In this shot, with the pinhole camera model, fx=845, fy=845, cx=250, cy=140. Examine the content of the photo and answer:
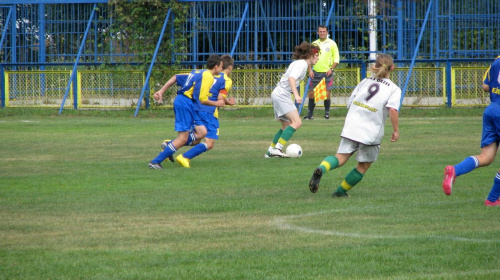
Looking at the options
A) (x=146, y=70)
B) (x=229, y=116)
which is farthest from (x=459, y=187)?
(x=146, y=70)

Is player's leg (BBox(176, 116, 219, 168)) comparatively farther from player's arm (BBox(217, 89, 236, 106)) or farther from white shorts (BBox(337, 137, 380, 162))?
white shorts (BBox(337, 137, 380, 162))

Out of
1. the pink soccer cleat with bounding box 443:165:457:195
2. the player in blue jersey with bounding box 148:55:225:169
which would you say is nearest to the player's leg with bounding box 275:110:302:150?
the player in blue jersey with bounding box 148:55:225:169

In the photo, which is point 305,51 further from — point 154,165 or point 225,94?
point 154,165

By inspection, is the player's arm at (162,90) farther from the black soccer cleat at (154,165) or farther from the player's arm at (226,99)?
the black soccer cleat at (154,165)

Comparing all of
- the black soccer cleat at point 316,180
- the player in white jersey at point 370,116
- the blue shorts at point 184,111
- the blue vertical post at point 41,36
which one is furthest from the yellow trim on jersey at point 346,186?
the blue vertical post at point 41,36

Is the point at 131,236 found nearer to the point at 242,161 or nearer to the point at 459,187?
the point at 459,187

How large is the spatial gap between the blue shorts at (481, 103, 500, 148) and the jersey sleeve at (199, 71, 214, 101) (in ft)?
14.1

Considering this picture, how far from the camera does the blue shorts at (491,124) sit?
762 centimetres

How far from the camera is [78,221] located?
7070mm

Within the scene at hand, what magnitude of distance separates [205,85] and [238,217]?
4.15 m

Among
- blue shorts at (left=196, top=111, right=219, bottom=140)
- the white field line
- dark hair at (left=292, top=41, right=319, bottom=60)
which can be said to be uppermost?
dark hair at (left=292, top=41, right=319, bottom=60)

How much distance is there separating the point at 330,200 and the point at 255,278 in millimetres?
3246

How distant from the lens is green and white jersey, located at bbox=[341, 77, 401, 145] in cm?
820

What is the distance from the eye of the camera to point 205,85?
36.5ft
